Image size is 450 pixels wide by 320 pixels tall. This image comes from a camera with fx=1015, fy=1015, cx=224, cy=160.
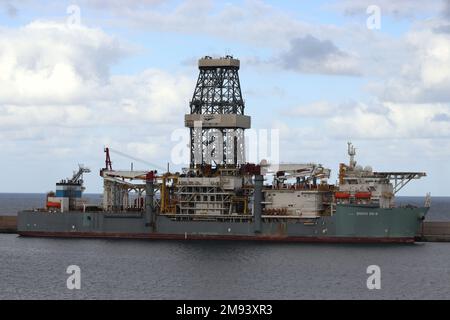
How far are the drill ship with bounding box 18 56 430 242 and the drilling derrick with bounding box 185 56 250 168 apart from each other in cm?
9

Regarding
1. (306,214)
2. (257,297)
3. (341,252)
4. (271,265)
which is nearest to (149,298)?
(257,297)

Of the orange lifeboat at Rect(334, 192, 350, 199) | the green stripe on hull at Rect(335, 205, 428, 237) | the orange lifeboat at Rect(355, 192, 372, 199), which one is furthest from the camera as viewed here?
the orange lifeboat at Rect(334, 192, 350, 199)

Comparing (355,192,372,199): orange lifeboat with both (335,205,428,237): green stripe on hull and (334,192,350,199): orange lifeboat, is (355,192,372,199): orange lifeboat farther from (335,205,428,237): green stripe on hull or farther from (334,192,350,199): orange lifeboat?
(335,205,428,237): green stripe on hull

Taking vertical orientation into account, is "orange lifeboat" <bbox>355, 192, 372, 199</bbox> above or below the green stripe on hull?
above

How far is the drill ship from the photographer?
8156cm

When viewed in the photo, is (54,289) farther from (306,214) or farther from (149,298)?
(306,214)

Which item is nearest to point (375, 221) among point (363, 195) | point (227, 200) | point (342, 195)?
point (363, 195)

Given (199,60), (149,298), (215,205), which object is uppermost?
(199,60)

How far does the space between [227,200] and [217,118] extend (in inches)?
304

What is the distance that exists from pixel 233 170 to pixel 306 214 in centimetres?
747

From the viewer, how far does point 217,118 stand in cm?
8831

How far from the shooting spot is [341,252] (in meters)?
75.9

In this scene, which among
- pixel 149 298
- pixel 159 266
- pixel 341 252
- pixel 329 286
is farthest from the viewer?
pixel 341 252

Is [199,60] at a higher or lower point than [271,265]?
higher
